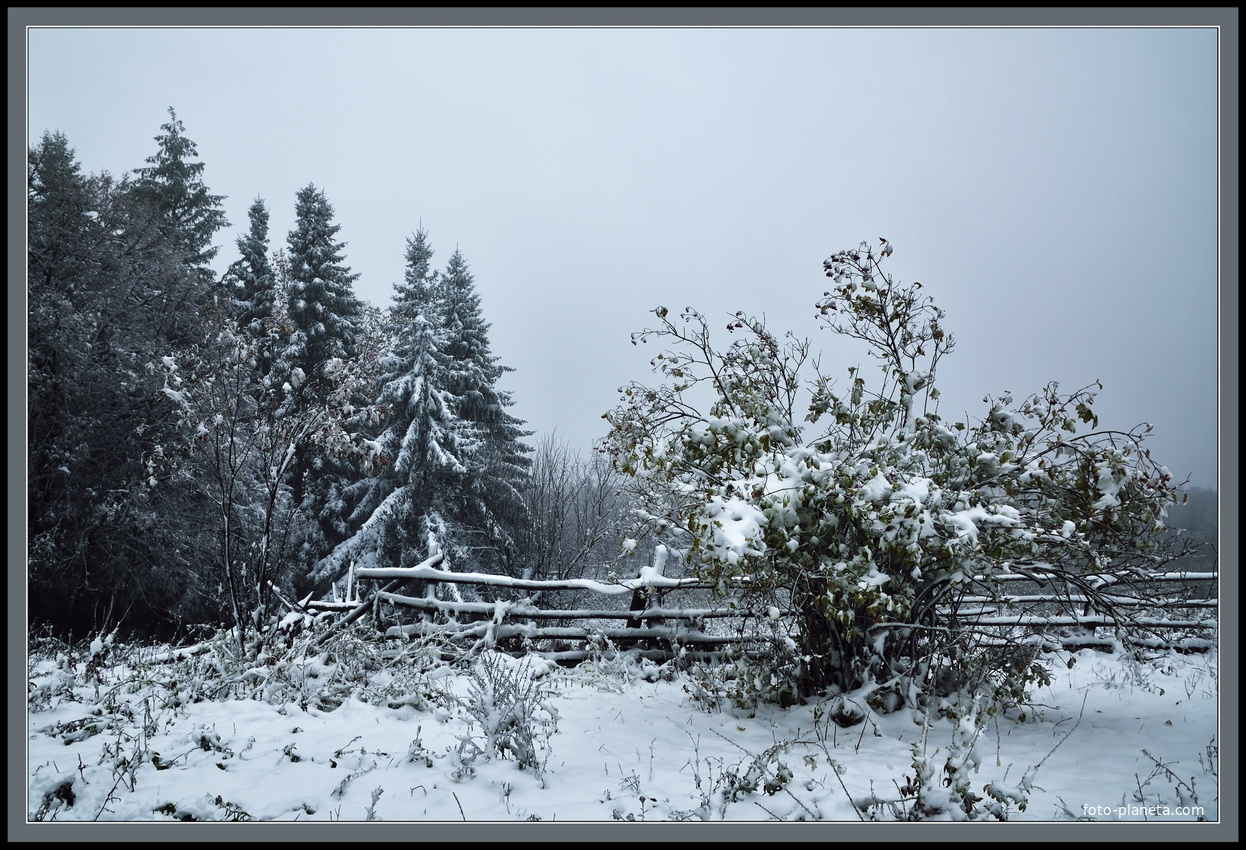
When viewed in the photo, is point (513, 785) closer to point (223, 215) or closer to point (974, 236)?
point (974, 236)

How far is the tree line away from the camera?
29.0 feet

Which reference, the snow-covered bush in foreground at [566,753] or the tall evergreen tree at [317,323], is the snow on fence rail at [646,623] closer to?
the snow-covered bush in foreground at [566,753]

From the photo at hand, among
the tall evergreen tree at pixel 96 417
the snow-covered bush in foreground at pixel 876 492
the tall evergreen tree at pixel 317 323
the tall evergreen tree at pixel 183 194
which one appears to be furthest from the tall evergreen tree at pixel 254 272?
the snow-covered bush in foreground at pixel 876 492

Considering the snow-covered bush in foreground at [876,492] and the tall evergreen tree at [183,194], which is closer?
the snow-covered bush in foreground at [876,492]

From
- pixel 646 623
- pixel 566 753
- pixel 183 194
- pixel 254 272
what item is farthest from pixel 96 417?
pixel 566 753

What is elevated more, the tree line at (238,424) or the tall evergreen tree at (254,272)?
the tall evergreen tree at (254,272)

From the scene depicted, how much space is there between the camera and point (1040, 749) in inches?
142

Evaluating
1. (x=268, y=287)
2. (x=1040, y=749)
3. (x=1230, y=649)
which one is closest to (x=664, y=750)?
(x=1040, y=749)

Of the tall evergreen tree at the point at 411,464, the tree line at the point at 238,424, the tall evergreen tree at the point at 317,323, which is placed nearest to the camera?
the tree line at the point at 238,424

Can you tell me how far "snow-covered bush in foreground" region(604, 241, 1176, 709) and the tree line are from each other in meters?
4.36

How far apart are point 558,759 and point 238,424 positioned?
35.5 ft

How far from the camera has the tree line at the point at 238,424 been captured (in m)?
8.84

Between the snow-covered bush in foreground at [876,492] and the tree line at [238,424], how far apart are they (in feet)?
14.3

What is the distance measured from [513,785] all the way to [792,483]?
2.11 metres
